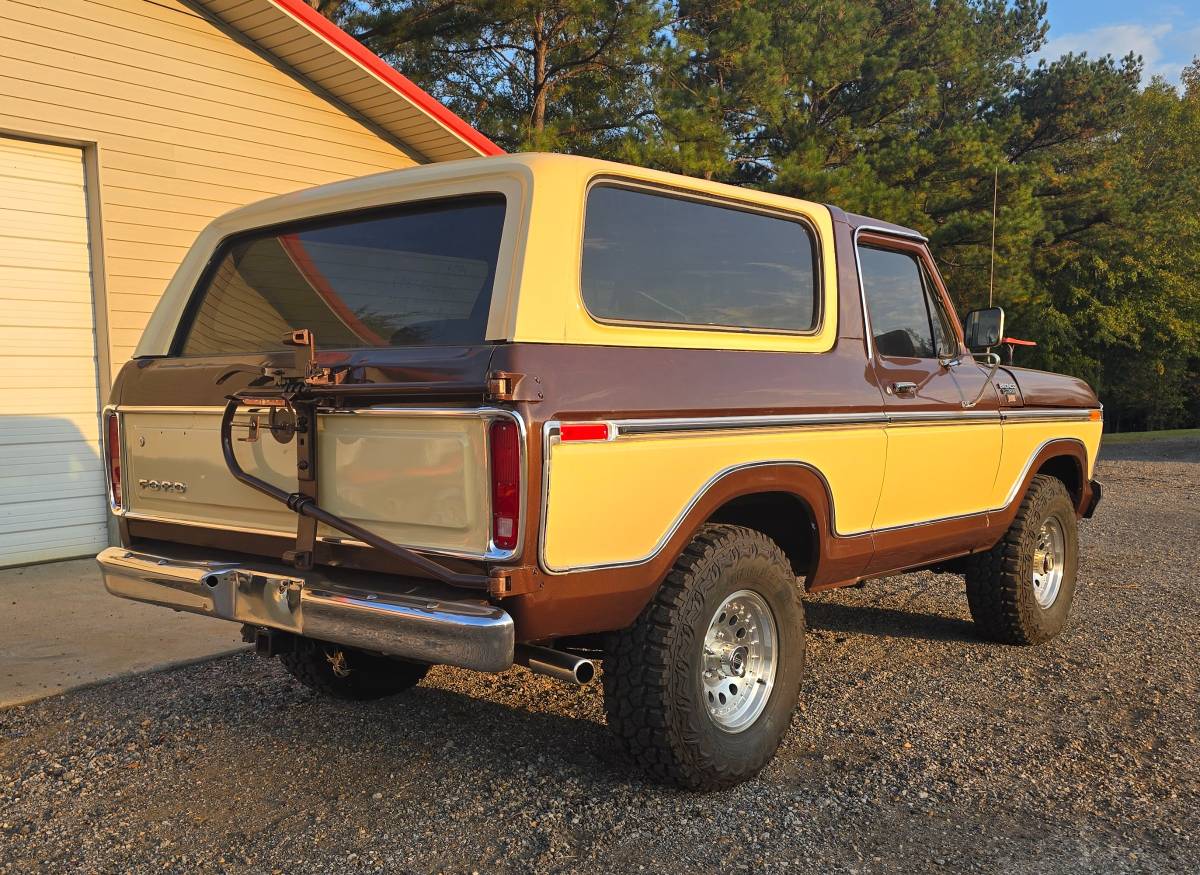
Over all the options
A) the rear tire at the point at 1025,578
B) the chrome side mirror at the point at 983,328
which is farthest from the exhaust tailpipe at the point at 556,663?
the rear tire at the point at 1025,578

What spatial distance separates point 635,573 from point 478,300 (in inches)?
37.8

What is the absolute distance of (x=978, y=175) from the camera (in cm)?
2314

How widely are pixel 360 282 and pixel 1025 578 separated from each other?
365 cm

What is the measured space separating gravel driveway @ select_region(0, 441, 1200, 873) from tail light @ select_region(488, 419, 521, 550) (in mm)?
1022

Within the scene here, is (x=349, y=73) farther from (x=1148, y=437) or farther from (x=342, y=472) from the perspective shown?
(x=1148, y=437)

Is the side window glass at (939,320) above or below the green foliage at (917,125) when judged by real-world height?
below

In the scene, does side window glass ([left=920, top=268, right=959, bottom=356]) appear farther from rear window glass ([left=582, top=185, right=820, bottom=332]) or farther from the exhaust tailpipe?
the exhaust tailpipe

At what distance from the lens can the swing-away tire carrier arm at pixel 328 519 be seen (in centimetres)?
287

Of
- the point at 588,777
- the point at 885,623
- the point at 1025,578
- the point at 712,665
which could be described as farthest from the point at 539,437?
the point at 885,623

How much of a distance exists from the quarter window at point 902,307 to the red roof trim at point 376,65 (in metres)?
3.66

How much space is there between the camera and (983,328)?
4828 millimetres

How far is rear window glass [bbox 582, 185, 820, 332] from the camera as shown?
3.29 meters

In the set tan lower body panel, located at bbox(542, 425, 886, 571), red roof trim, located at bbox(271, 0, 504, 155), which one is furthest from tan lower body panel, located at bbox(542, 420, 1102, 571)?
red roof trim, located at bbox(271, 0, 504, 155)

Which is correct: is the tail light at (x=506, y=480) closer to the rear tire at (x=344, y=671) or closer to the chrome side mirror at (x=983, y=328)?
the rear tire at (x=344, y=671)
